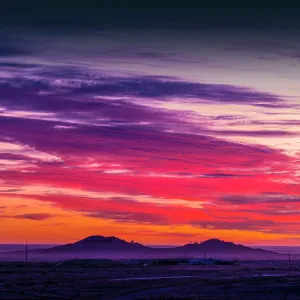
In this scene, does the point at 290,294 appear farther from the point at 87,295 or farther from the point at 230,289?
the point at 87,295

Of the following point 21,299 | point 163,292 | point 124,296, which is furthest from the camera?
point 163,292

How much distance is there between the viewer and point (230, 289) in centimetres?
9238

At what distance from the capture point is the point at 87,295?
8388 centimetres

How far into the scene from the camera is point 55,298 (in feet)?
259

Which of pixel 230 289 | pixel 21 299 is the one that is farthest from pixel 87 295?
pixel 230 289

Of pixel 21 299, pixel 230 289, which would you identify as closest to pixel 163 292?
pixel 230 289

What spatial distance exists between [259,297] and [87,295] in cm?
1847

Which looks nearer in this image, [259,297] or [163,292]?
[259,297]

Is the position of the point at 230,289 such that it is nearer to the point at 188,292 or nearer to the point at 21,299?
the point at 188,292

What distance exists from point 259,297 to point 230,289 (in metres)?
12.6

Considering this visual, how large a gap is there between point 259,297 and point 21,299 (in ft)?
79.4

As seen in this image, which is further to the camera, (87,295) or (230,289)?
(230,289)

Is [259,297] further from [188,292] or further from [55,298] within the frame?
[55,298]

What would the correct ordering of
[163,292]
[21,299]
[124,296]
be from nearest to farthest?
[21,299] < [124,296] < [163,292]
